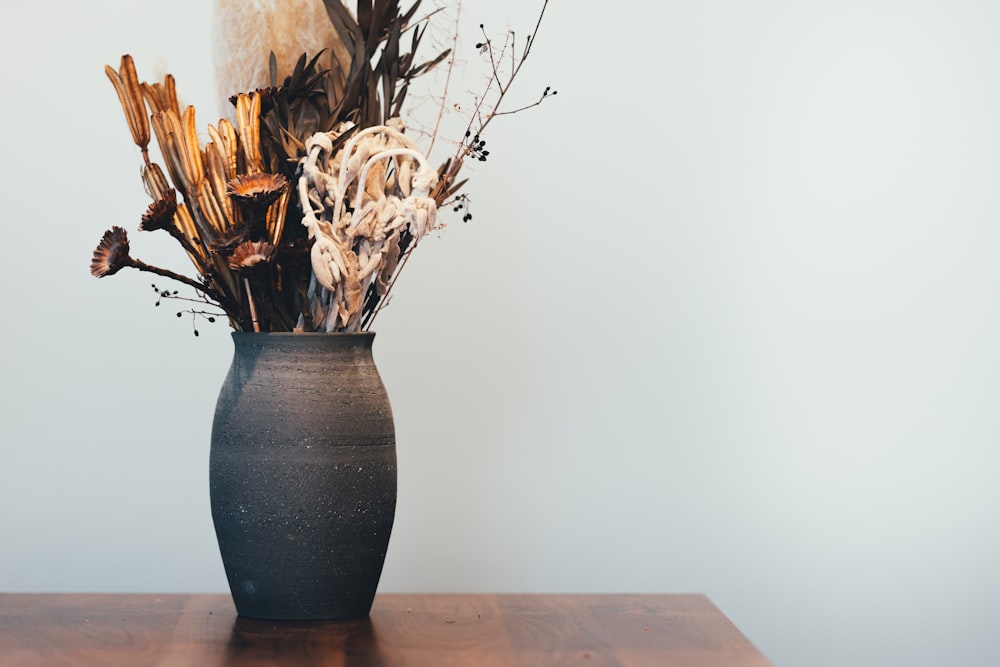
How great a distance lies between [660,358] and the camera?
1744 millimetres

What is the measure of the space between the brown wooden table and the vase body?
0.04m

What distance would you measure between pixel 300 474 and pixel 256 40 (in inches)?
17.0

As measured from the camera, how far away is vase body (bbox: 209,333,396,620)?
3.28 ft

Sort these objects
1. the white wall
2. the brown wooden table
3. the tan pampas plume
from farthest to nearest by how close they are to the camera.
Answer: the white wall, the tan pampas plume, the brown wooden table

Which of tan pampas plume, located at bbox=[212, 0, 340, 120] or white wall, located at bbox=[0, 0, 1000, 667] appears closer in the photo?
tan pampas plume, located at bbox=[212, 0, 340, 120]

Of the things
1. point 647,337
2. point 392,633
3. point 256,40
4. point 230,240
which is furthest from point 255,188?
point 647,337

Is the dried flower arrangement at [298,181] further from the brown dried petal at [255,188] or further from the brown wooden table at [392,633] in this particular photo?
the brown wooden table at [392,633]

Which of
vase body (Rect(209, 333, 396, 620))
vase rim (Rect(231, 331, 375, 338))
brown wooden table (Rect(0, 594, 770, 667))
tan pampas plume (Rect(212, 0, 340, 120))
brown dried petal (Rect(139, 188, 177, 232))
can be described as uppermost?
tan pampas plume (Rect(212, 0, 340, 120))

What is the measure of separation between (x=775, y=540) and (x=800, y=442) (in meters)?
0.16

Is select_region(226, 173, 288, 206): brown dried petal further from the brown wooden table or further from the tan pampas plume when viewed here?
the brown wooden table

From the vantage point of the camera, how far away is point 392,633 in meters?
1.01

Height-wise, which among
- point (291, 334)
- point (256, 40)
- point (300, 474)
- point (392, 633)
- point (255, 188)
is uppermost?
point (256, 40)

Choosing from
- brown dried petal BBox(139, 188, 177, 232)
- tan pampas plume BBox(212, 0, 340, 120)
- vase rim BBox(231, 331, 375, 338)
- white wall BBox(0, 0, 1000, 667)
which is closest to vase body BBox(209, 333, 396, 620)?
vase rim BBox(231, 331, 375, 338)

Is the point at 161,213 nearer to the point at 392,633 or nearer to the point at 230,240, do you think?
the point at 230,240
